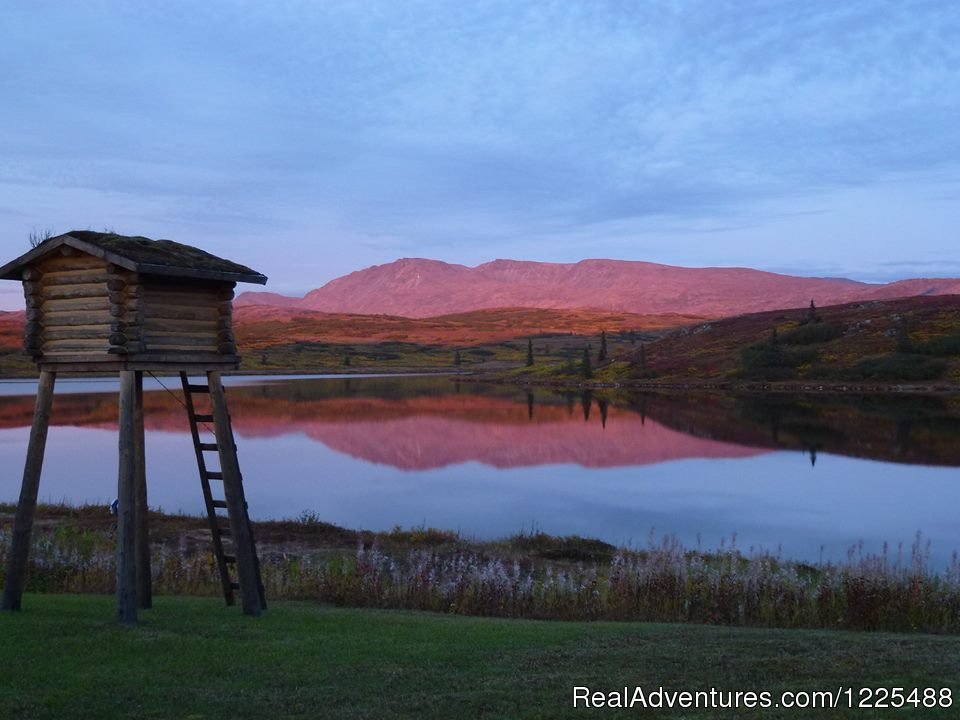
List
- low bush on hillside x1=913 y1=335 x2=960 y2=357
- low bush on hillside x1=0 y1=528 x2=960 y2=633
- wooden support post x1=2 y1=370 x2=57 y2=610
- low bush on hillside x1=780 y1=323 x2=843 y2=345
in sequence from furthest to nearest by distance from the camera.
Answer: low bush on hillside x1=780 y1=323 x2=843 y2=345 < low bush on hillside x1=913 y1=335 x2=960 y2=357 < low bush on hillside x1=0 y1=528 x2=960 y2=633 < wooden support post x1=2 y1=370 x2=57 y2=610

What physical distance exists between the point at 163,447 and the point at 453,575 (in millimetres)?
33168

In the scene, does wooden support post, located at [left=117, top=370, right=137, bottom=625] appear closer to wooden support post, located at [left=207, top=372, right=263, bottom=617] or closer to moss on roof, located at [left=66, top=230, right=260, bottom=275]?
wooden support post, located at [left=207, top=372, right=263, bottom=617]

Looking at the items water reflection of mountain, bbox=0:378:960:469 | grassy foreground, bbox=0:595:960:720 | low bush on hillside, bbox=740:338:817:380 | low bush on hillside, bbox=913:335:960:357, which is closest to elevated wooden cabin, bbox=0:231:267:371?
grassy foreground, bbox=0:595:960:720

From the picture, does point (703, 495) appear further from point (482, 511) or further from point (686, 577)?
point (686, 577)

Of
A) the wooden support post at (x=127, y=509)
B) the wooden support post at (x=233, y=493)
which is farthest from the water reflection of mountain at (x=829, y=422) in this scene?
the wooden support post at (x=127, y=509)

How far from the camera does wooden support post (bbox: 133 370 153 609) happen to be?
44.0 ft

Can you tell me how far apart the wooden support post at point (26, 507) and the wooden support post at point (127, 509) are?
1020 millimetres

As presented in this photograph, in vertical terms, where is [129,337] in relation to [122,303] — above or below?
below

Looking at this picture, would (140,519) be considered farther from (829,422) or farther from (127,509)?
(829,422)

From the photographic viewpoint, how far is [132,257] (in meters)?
12.5

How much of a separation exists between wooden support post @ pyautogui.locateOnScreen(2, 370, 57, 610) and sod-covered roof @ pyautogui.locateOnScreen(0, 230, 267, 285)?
1715mm

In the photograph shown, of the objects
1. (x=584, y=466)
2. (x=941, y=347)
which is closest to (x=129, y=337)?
(x=584, y=466)

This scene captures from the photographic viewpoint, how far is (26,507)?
1280 cm

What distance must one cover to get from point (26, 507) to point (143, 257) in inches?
153
